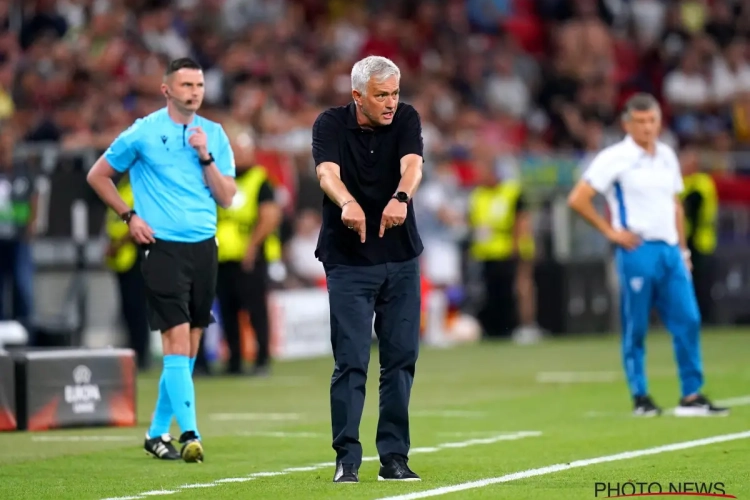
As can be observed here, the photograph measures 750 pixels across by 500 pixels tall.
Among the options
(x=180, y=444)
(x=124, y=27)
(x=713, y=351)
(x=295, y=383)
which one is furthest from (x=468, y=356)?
(x=180, y=444)

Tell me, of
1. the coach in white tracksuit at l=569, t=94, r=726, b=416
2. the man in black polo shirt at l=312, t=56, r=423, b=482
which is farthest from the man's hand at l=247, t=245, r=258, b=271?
the man in black polo shirt at l=312, t=56, r=423, b=482

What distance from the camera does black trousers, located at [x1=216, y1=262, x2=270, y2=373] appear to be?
18.0 meters

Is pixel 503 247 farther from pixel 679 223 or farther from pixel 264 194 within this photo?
pixel 679 223

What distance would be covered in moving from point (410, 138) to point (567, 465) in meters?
2.00

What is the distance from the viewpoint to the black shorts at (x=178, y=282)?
34.0 feet

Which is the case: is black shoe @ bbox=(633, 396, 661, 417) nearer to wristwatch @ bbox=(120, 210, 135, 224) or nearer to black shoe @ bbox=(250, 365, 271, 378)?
wristwatch @ bbox=(120, 210, 135, 224)

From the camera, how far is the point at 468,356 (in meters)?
20.6

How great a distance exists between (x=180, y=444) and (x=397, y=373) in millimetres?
2649

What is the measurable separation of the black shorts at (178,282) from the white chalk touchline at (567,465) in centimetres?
252

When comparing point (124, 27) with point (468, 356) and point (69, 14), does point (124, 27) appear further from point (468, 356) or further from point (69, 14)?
point (468, 356)

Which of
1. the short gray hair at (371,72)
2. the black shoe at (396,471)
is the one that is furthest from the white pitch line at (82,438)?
the short gray hair at (371,72)

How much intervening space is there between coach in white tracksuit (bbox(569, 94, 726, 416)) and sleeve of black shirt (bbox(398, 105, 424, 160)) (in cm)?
429

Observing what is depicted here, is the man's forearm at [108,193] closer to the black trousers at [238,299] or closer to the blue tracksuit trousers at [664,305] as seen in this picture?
the blue tracksuit trousers at [664,305]

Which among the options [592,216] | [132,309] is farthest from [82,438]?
[132,309]
